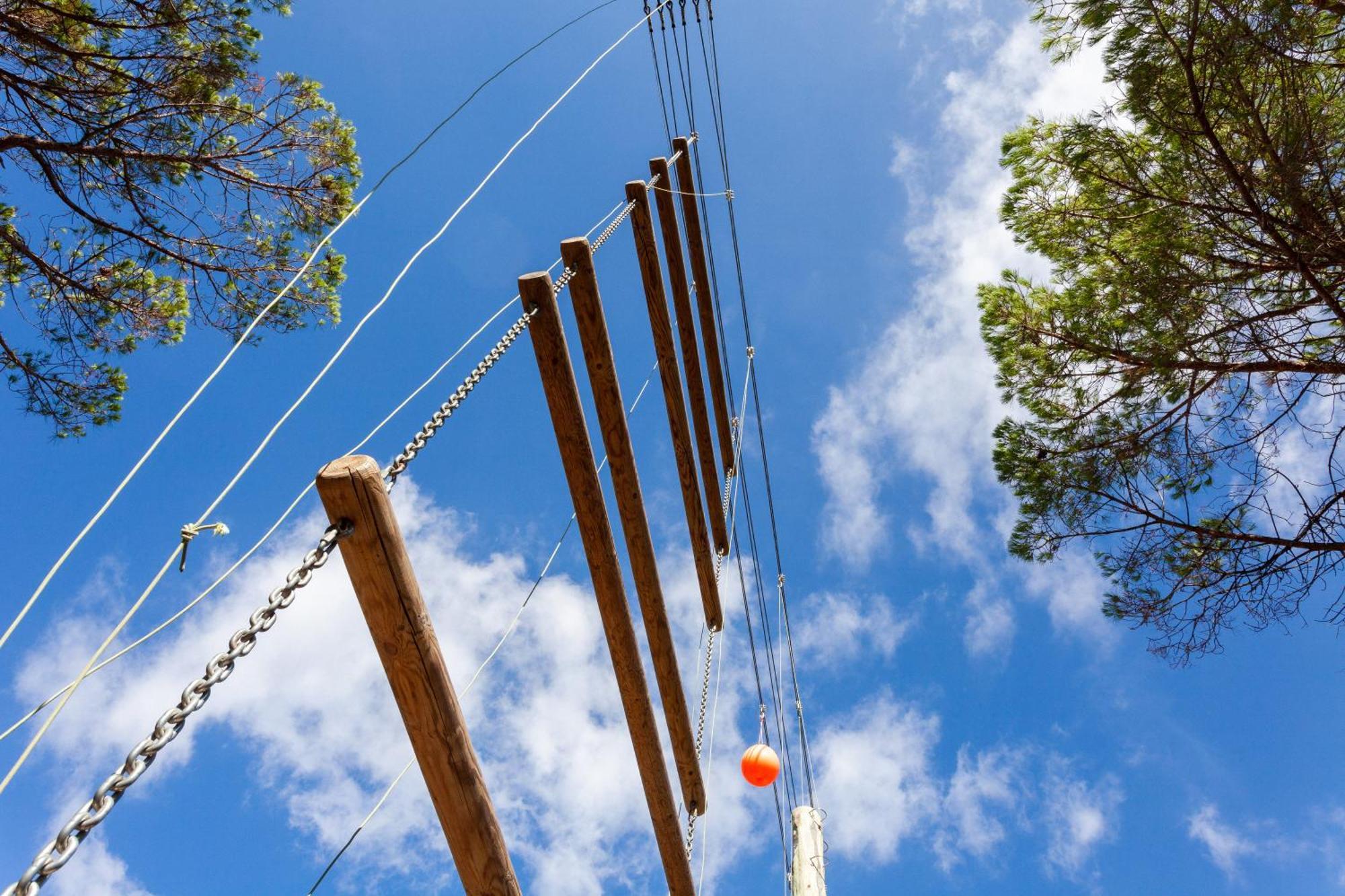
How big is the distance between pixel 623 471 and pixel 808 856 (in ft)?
12.9

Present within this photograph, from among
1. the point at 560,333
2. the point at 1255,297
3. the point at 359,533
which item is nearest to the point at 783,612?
the point at 1255,297

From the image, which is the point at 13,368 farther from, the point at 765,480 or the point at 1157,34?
the point at 1157,34

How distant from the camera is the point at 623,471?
3303mm

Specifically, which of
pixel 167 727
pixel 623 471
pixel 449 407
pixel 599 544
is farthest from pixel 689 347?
pixel 167 727

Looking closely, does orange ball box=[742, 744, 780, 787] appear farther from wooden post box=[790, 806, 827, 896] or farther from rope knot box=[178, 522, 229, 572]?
rope knot box=[178, 522, 229, 572]

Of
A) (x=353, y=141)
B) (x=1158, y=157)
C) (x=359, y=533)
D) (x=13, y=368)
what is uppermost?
(x=1158, y=157)

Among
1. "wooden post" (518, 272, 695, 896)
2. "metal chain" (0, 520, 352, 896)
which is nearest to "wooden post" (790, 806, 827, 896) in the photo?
"wooden post" (518, 272, 695, 896)

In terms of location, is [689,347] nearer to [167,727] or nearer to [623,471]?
[623,471]

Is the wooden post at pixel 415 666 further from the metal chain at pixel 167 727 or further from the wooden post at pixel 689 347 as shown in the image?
the wooden post at pixel 689 347

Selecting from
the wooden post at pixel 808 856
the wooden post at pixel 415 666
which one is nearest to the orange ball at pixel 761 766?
the wooden post at pixel 808 856

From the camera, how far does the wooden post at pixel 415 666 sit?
5.13 feet

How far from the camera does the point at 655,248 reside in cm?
423

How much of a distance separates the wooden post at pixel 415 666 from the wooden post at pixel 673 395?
2.80 m

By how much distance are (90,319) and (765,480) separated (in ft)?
20.7
